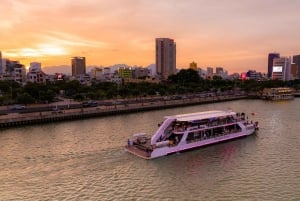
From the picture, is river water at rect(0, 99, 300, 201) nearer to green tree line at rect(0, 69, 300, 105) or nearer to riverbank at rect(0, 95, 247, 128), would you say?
riverbank at rect(0, 95, 247, 128)

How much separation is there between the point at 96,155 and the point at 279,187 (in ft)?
58.1

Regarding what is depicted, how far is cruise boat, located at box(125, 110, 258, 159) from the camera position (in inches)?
1198

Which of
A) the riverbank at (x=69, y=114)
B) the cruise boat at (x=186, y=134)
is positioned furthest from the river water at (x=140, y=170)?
the riverbank at (x=69, y=114)

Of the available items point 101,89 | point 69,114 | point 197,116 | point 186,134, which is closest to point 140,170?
point 186,134

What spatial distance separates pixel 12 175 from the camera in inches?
984

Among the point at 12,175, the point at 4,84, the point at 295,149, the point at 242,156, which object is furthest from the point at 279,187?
the point at 4,84

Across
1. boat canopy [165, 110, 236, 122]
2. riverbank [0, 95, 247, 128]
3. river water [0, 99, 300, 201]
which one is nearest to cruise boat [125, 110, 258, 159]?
boat canopy [165, 110, 236, 122]

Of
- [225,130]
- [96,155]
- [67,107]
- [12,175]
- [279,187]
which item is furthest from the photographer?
[67,107]

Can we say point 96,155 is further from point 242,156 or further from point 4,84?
point 4,84

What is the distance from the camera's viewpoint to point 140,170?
87.0 feet

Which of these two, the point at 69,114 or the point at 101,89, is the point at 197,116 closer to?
the point at 69,114

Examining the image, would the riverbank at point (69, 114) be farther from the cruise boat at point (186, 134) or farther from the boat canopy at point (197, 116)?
the boat canopy at point (197, 116)

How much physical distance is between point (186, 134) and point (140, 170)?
8352mm

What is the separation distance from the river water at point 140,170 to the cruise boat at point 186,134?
85 cm
